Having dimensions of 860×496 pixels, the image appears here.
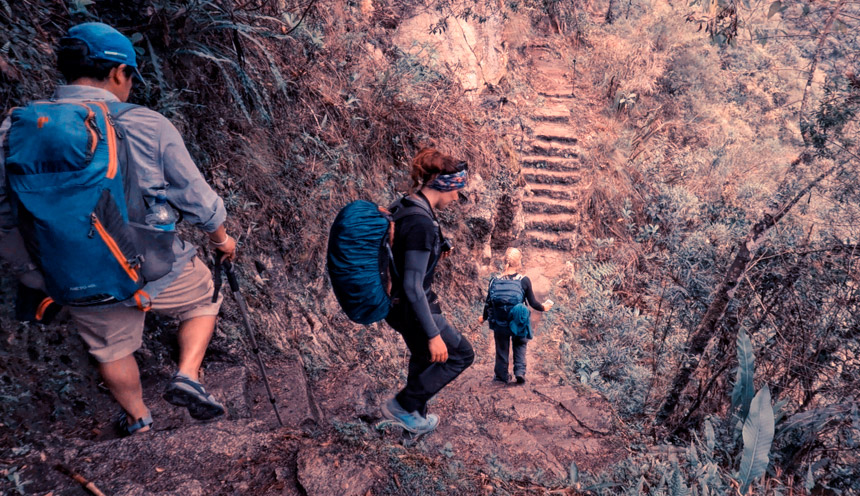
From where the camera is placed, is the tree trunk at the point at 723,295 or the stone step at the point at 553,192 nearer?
the tree trunk at the point at 723,295

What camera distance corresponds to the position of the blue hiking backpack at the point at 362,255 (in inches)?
111

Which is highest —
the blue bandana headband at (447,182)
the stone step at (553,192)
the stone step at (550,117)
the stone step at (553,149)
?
the blue bandana headband at (447,182)

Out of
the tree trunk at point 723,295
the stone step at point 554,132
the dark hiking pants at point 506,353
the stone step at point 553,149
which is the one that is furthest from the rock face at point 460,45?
the tree trunk at point 723,295

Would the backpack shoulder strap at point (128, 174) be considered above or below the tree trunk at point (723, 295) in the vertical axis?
above

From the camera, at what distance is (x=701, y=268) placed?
7867 mm

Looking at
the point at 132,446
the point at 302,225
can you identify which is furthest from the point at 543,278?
the point at 132,446

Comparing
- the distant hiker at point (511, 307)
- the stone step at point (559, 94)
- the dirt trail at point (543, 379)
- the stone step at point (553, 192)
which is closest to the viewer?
the dirt trail at point (543, 379)

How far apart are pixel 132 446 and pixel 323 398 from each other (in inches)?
68.9

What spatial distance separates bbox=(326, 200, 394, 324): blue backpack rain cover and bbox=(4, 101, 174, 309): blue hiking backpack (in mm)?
985

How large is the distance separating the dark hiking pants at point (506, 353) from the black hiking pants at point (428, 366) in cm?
190

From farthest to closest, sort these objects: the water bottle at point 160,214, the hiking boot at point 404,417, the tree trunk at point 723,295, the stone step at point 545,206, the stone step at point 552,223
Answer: the stone step at point 545,206
the stone step at point 552,223
the tree trunk at point 723,295
the hiking boot at point 404,417
the water bottle at point 160,214

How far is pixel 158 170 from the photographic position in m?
2.37

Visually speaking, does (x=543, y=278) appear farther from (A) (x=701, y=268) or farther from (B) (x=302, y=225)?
(B) (x=302, y=225)

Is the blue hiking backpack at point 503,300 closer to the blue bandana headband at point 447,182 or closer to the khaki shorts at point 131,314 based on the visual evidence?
the blue bandana headband at point 447,182
